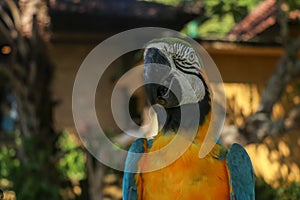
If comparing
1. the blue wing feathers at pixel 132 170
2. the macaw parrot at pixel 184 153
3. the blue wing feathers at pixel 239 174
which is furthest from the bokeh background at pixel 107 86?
the blue wing feathers at pixel 132 170

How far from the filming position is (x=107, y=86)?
6957mm

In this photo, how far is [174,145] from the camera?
1.97 metres

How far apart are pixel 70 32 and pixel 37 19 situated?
2628mm

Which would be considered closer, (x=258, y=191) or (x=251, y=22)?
(x=258, y=191)

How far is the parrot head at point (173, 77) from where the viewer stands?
5.93ft

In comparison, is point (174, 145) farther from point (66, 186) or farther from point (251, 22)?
point (251, 22)

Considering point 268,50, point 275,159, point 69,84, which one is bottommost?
point 275,159

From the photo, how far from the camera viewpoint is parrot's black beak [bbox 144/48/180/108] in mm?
1796

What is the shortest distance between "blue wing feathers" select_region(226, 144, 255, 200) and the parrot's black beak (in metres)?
0.40

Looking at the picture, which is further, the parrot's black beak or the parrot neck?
the parrot neck

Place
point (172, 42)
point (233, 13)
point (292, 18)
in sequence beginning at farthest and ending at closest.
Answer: point (292, 18) < point (233, 13) < point (172, 42)

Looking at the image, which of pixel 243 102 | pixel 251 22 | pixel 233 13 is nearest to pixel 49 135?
pixel 233 13

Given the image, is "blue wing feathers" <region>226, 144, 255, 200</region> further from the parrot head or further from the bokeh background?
the bokeh background

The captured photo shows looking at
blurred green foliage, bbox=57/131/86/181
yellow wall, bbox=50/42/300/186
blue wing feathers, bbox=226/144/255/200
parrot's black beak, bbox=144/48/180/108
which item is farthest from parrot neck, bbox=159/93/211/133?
yellow wall, bbox=50/42/300/186
